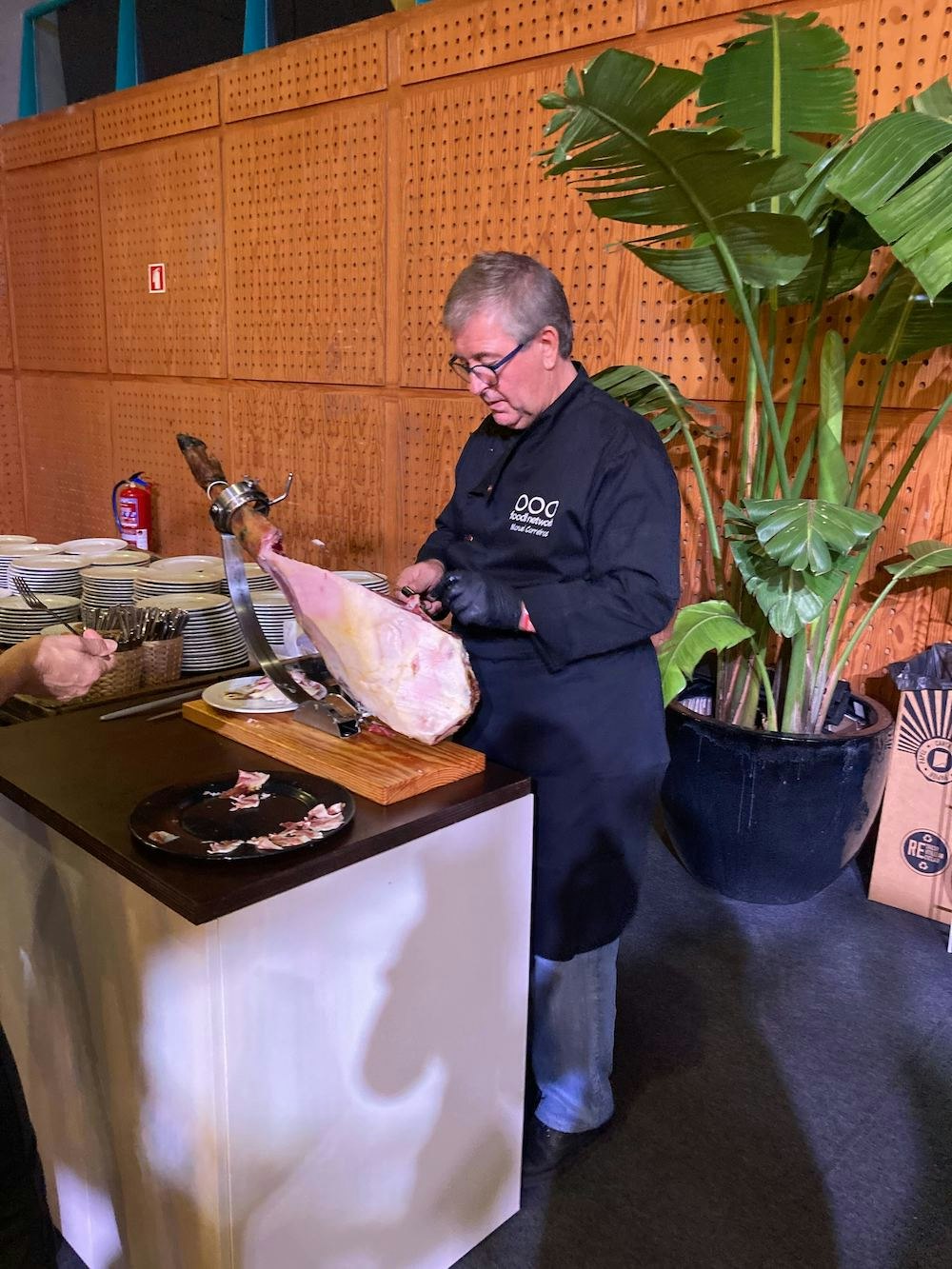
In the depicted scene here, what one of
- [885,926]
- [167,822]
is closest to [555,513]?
[167,822]

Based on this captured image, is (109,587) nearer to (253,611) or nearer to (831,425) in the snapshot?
(253,611)

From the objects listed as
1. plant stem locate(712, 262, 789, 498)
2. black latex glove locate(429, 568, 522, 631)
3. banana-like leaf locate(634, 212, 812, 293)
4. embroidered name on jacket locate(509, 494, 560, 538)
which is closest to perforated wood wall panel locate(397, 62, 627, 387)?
banana-like leaf locate(634, 212, 812, 293)

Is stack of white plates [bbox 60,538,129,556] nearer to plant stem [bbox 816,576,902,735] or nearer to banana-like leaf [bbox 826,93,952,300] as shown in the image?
plant stem [bbox 816,576,902,735]

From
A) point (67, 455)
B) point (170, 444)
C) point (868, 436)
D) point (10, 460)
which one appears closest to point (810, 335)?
point (868, 436)

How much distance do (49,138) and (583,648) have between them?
18.0 feet

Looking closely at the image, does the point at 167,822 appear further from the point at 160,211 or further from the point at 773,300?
the point at 160,211

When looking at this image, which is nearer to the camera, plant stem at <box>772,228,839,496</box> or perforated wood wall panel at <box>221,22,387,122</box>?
plant stem at <box>772,228,839,496</box>

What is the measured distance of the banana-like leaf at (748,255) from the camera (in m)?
2.14

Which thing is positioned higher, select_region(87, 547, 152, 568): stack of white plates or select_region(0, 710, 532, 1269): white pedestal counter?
select_region(87, 547, 152, 568): stack of white plates

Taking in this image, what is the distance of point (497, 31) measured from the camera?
3383mm

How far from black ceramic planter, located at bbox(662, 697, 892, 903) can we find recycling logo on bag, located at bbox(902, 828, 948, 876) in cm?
13

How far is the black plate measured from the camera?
1200mm

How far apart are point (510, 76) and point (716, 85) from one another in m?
1.24

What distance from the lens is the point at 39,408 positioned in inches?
236
